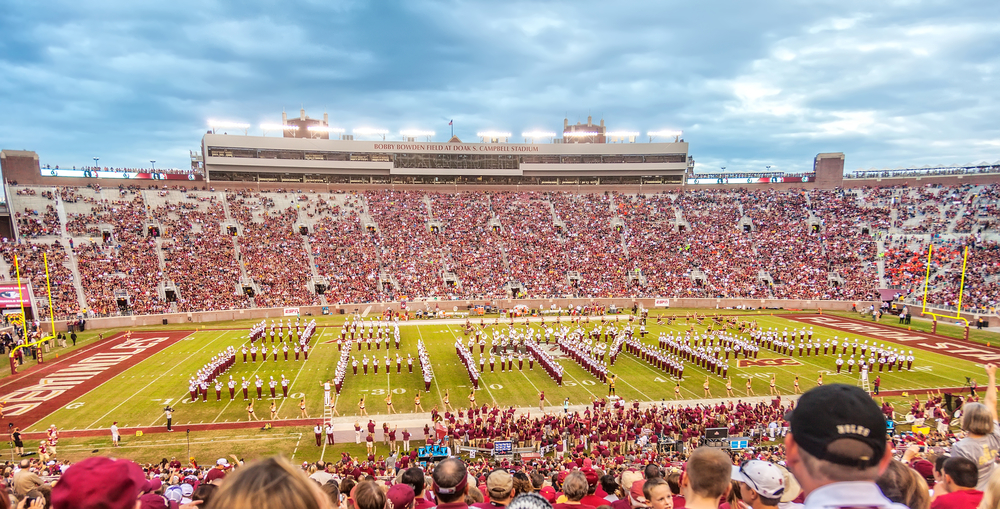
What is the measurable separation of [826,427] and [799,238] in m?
53.5

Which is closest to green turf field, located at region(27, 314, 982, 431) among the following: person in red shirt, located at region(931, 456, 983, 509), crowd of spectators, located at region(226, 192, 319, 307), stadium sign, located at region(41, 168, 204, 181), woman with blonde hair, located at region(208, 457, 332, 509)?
crowd of spectators, located at region(226, 192, 319, 307)

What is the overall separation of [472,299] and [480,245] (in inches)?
347

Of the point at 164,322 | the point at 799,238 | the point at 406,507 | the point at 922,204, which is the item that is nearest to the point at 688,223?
the point at 799,238

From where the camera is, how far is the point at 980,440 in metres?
4.39

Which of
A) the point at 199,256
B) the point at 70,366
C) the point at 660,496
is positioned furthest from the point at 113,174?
the point at 660,496

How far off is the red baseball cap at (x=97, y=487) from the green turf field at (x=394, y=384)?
1657 cm

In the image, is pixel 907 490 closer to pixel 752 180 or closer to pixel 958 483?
pixel 958 483

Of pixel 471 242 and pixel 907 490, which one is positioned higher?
pixel 907 490

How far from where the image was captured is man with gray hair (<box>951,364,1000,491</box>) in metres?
4.29

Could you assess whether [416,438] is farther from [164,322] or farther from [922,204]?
[922,204]

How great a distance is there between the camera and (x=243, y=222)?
152 feet

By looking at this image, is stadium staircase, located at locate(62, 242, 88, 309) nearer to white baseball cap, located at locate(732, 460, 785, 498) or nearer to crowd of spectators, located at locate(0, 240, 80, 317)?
crowd of spectators, located at locate(0, 240, 80, 317)

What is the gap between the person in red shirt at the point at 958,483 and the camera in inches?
123

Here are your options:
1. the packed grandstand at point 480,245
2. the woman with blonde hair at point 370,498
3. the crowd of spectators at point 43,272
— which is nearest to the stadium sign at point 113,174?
the packed grandstand at point 480,245
